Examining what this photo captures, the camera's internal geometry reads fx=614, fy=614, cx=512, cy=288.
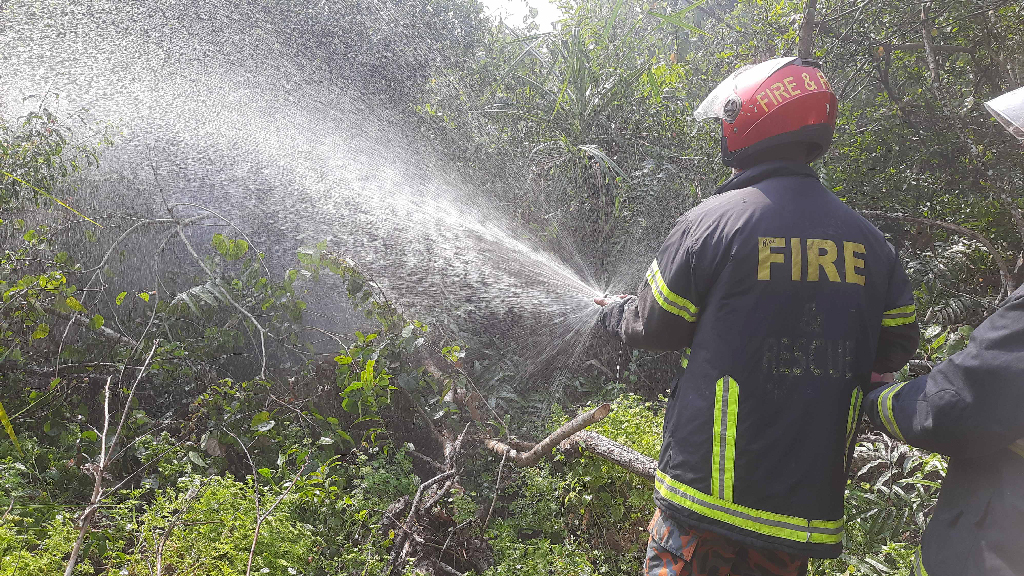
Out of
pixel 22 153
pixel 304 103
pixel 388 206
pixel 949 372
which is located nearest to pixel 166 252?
pixel 22 153

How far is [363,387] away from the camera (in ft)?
11.3

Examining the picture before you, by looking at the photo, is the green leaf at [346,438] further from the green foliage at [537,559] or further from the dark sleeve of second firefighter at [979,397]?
the dark sleeve of second firefighter at [979,397]

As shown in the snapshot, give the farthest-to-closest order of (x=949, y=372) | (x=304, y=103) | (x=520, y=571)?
1. (x=304, y=103)
2. (x=520, y=571)
3. (x=949, y=372)

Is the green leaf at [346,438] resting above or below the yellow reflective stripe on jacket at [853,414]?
below

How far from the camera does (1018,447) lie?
4.64ft

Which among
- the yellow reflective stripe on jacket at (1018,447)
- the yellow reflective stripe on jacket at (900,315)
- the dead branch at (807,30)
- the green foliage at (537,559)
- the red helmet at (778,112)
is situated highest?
the dead branch at (807,30)

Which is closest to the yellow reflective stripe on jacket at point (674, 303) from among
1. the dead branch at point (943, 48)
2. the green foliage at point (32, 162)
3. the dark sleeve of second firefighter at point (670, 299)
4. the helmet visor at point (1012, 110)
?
the dark sleeve of second firefighter at point (670, 299)

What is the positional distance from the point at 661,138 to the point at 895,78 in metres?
2.47

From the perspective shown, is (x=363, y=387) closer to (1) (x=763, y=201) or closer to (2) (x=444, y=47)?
(1) (x=763, y=201)

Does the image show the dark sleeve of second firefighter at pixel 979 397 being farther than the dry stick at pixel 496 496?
No

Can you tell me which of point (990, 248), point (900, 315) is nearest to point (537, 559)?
point (900, 315)

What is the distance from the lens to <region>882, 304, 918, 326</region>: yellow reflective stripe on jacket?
1.93m

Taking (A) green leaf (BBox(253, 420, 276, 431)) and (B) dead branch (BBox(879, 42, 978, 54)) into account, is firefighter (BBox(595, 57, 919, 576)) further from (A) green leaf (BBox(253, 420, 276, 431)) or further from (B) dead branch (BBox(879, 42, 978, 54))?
(B) dead branch (BBox(879, 42, 978, 54))

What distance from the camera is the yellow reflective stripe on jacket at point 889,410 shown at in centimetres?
160
